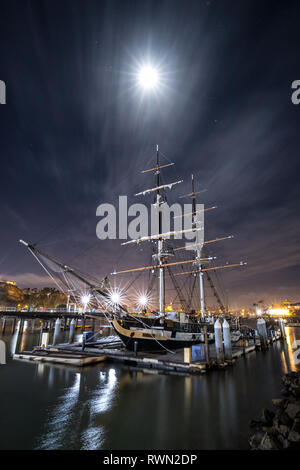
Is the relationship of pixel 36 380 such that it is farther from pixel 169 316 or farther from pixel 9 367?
pixel 169 316

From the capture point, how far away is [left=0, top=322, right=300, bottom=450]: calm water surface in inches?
320

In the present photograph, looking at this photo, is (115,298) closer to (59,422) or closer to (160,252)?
(160,252)

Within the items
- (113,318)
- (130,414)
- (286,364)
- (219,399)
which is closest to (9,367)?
(113,318)

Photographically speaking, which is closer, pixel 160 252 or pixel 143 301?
pixel 143 301

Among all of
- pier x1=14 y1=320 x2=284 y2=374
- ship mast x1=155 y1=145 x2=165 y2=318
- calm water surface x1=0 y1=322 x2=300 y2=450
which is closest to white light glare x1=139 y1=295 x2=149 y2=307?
ship mast x1=155 y1=145 x2=165 y2=318

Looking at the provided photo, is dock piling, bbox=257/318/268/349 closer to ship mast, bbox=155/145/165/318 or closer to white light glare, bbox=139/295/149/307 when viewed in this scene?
ship mast, bbox=155/145/165/318

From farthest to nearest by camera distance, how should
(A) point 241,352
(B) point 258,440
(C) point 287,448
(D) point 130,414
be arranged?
(A) point 241,352 → (D) point 130,414 → (B) point 258,440 → (C) point 287,448

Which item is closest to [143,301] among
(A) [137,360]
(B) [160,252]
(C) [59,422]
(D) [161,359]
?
(B) [160,252]

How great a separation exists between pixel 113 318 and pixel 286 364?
57.0 ft

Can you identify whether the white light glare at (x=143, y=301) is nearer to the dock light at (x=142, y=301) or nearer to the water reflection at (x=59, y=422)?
the dock light at (x=142, y=301)

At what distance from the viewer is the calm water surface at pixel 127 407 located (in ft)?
26.7

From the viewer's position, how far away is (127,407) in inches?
436

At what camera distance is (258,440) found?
24.1ft

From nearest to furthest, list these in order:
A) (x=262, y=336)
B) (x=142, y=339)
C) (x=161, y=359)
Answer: (x=161, y=359), (x=142, y=339), (x=262, y=336)
